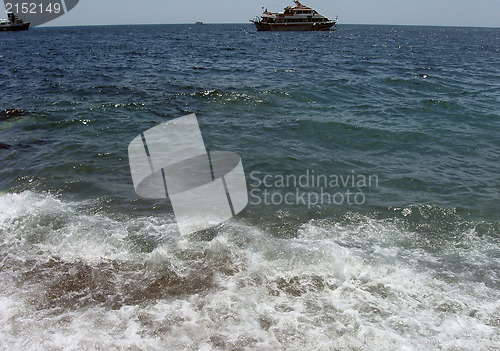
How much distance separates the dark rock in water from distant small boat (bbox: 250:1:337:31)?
7977 cm

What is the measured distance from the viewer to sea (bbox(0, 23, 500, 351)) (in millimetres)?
4000

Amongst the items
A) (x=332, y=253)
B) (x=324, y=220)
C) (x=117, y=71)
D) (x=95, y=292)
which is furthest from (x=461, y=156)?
(x=117, y=71)

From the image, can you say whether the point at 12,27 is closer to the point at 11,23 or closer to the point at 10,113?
the point at 11,23

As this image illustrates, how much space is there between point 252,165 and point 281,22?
83.8 meters

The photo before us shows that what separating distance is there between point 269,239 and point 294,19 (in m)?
87.0

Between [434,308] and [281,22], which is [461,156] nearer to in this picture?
[434,308]
